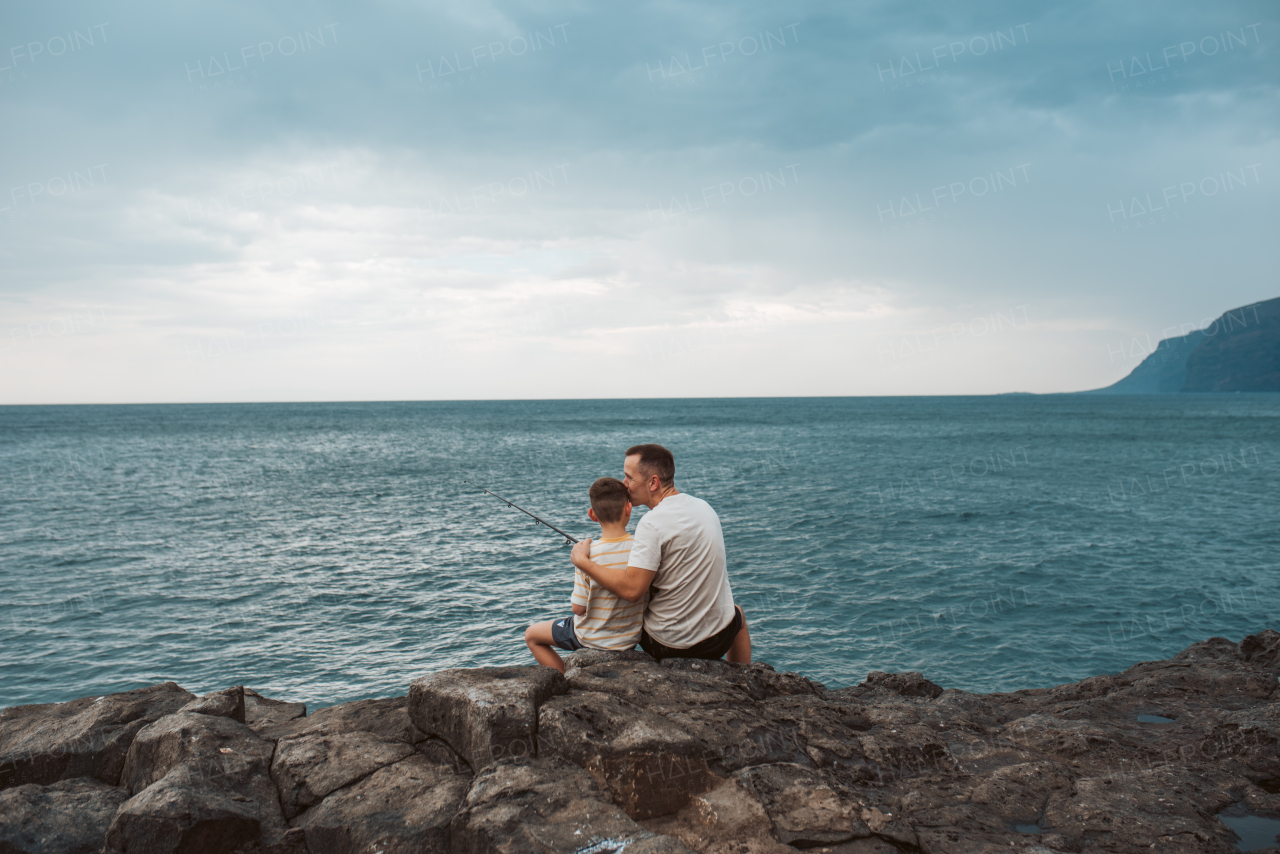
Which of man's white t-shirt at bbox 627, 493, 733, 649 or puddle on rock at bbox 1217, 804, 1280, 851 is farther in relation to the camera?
man's white t-shirt at bbox 627, 493, 733, 649

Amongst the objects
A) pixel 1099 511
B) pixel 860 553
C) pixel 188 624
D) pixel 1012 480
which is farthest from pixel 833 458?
pixel 188 624

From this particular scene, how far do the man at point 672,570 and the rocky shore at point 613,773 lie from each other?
215 mm

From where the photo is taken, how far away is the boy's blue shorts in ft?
16.9

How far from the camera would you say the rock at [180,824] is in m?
3.44

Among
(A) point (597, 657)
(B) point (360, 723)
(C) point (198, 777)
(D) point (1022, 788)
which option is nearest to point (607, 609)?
(A) point (597, 657)

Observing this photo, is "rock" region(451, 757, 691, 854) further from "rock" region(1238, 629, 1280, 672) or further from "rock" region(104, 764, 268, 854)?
"rock" region(1238, 629, 1280, 672)

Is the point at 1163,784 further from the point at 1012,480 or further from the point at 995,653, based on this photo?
the point at 1012,480

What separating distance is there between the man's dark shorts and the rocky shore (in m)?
0.13

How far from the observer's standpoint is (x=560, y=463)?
47844 mm

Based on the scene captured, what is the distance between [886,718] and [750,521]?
61.9 ft

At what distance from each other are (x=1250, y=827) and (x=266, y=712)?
5.95 metres

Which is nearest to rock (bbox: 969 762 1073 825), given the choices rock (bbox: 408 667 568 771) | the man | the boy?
the man

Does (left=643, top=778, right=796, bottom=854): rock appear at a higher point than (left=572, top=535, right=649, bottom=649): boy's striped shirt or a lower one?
lower

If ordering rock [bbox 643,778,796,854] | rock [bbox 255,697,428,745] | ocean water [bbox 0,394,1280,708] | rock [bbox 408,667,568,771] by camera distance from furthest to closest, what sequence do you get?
ocean water [bbox 0,394,1280,708] < rock [bbox 255,697,428,745] < rock [bbox 408,667,568,771] < rock [bbox 643,778,796,854]
